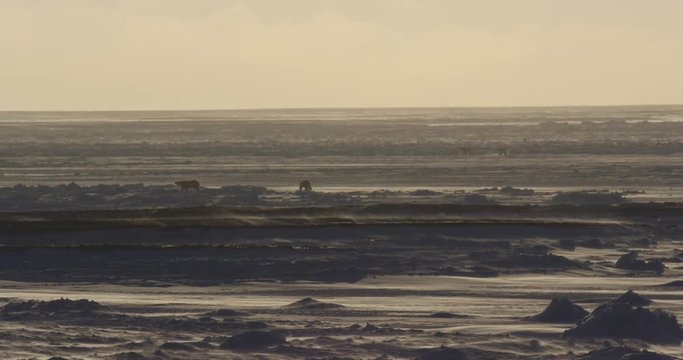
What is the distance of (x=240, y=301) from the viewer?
78.9ft

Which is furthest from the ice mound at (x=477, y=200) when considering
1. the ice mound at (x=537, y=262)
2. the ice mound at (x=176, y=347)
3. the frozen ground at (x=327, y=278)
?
the ice mound at (x=176, y=347)

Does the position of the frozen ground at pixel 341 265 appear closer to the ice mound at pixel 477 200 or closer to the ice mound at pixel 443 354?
the ice mound at pixel 443 354

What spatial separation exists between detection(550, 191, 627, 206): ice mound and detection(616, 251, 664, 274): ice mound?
15.4 metres

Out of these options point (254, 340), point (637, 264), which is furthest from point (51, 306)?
point (637, 264)

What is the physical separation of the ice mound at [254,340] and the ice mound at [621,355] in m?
3.92

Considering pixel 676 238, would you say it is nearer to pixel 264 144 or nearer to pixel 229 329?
pixel 229 329

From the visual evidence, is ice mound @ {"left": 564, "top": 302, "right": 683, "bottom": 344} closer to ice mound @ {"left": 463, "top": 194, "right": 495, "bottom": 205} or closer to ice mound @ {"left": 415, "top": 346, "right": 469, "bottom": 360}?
ice mound @ {"left": 415, "top": 346, "right": 469, "bottom": 360}

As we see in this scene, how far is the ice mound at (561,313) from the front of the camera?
830 inches

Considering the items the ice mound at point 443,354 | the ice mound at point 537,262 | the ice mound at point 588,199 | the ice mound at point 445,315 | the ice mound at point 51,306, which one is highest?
the ice mound at point 443,354

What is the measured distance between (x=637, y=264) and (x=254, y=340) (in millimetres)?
11159

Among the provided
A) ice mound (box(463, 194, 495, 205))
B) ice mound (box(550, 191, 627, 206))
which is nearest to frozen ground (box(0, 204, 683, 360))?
ice mound (box(463, 194, 495, 205))

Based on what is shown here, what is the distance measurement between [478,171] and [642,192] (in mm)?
15535

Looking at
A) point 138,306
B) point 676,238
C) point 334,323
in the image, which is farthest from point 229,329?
point 676,238

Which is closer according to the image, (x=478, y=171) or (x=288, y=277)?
(x=288, y=277)
